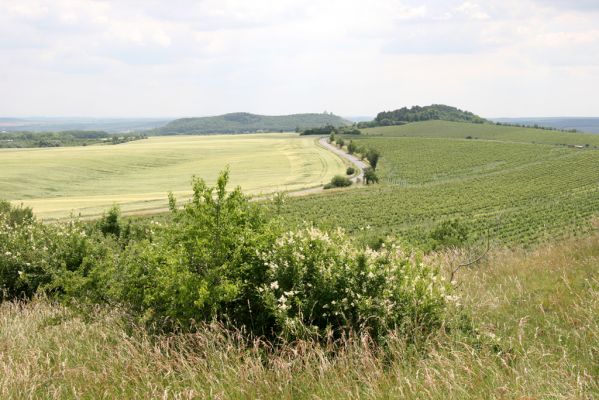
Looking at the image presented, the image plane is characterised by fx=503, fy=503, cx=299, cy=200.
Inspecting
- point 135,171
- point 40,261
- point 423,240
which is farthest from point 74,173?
point 40,261

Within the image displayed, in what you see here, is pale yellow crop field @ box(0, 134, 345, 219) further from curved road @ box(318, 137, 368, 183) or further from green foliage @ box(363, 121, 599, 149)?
green foliage @ box(363, 121, 599, 149)

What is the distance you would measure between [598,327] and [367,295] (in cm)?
233

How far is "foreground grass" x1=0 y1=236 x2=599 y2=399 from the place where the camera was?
406cm

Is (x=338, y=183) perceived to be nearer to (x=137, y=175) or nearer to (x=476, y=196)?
(x=476, y=196)

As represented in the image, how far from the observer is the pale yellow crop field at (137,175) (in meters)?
63.0

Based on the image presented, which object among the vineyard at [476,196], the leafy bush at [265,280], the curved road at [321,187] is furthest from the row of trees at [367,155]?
the leafy bush at [265,280]

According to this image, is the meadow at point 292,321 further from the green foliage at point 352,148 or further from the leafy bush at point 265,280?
the green foliage at point 352,148

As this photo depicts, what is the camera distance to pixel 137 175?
9169 cm

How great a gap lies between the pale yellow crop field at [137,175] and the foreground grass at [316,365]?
153ft

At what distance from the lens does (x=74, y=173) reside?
286 ft

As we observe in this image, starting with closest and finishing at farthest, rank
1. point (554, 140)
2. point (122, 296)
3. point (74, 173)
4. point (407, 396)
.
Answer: point (407, 396), point (122, 296), point (74, 173), point (554, 140)

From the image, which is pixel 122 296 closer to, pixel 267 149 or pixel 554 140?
pixel 267 149

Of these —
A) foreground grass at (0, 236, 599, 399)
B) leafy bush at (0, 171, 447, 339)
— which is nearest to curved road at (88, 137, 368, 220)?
leafy bush at (0, 171, 447, 339)

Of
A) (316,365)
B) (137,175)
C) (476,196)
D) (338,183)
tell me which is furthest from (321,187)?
(316,365)
